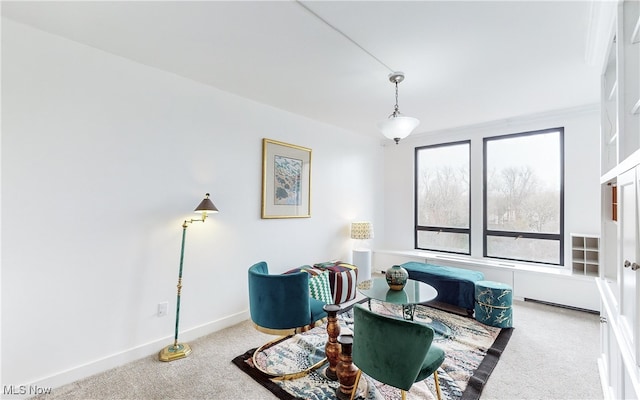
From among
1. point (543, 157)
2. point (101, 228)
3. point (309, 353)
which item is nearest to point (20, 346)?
point (101, 228)

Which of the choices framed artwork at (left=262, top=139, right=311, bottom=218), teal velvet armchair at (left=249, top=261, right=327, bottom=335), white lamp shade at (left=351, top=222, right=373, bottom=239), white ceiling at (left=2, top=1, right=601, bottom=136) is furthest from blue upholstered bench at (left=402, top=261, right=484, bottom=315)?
white ceiling at (left=2, top=1, right=601, bottom=136)

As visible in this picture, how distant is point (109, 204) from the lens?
2312mm

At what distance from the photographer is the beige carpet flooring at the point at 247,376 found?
1980 mm

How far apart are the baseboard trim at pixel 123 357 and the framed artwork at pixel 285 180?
133 cm

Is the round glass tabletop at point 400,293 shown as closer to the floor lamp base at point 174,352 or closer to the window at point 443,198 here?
the floor lamp base at point 174,352

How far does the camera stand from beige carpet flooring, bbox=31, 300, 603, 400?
6.50 feet

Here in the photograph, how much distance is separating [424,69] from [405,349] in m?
2.38

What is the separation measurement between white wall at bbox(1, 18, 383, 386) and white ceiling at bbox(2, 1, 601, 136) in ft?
0.99

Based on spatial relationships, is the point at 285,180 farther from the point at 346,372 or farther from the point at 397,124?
the point at 346,372

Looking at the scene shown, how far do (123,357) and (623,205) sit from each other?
352cm

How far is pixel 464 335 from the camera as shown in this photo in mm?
2826

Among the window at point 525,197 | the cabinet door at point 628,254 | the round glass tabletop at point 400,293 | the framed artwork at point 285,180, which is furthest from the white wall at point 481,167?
the cabinet door at point 628,254

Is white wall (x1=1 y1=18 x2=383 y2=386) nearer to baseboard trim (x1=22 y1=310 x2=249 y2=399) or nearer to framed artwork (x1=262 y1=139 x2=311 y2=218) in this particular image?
baseboard trim (x1=22 y1=310 x2=249 y2=399)

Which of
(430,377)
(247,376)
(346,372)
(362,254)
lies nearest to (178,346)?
(247,376)
